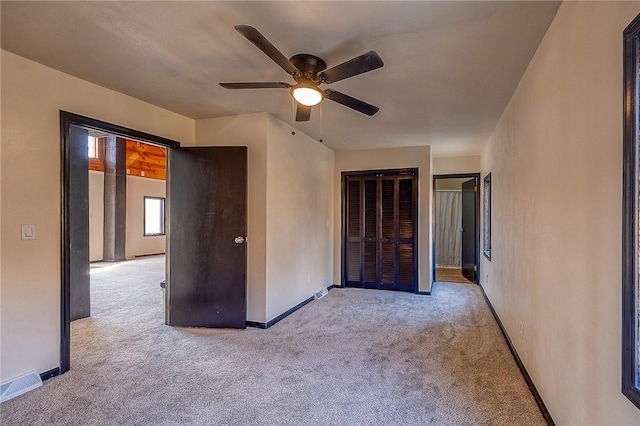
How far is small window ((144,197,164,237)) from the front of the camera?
9953 mm

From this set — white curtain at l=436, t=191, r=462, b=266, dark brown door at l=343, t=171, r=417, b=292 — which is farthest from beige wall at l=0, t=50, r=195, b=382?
white curtain at l=436, t=191, r=462, b=266

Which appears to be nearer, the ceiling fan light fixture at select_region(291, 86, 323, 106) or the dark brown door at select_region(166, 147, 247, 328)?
the ceiling fan light fixture at select_region(291, 86, 323, 106)

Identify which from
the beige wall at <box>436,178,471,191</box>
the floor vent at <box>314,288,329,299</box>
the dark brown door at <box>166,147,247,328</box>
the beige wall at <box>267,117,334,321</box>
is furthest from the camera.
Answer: the beige wall at <box>436,178,471,191</box>

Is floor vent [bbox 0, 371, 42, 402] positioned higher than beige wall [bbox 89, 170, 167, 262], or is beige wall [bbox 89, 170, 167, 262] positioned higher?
beige wall [bbox 89, 170, 167, 262]

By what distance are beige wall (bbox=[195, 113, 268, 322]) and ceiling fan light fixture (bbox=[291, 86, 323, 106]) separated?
1.41m

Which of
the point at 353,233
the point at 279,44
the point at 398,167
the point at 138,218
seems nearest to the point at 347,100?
the point at 279,44

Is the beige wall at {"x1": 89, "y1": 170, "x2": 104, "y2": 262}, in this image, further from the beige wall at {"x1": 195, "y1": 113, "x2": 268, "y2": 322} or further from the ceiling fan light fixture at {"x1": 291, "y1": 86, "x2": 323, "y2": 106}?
the ceiling fan light fixture at {"x1": 291, "y1": 86, "x2": 323, "y2": 106}

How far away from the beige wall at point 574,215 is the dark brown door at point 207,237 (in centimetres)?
262

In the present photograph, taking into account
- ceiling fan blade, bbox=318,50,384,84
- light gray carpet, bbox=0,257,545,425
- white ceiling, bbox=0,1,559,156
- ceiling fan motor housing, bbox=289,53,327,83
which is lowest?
light gray carpet, bbox=0,257,545,425

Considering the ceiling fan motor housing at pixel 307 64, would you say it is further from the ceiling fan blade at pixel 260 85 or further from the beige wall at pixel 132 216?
the beige wall at pixel 132 216

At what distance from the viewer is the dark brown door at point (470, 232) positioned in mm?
6113

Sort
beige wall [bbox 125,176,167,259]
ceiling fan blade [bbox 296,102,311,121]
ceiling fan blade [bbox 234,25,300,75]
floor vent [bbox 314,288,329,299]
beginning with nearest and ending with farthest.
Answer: ceiling fan blade [bbox 234,25,300,75]
ceiling fan blade [bbox 296,102,311,121]
floor vent [bbox 314,288,329,299]
beige wall [bbox 125,176,167,259]

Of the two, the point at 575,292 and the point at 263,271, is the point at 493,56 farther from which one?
the point at 263,271

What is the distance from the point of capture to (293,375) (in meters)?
2.61
